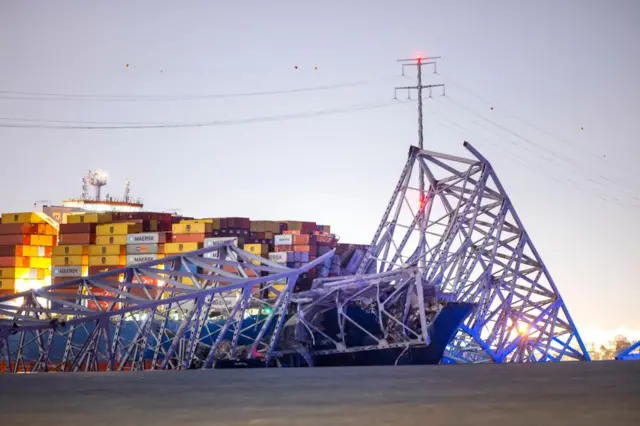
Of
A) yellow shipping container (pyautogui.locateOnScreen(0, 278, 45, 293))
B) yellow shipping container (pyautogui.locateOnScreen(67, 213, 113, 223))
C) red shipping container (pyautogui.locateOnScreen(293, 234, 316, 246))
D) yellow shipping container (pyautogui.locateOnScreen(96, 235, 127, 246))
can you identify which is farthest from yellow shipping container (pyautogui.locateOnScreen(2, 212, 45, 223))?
red shipping container (pyautogui.locateOnScreen(293, 234, 316, 246))

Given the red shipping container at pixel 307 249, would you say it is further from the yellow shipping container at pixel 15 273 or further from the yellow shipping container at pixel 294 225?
the yellow shipping container at pixel 15 273

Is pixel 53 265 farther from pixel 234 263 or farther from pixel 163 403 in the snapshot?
pixel 163 403

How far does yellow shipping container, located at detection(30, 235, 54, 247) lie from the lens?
141 metres

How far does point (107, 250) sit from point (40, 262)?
15800mm

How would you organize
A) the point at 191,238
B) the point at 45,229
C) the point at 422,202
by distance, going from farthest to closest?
the point at 45,229
the point at 191,238
the point at 422,202

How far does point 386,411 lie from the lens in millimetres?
16062

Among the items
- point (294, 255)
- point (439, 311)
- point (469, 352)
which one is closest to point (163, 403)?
point (439, 311)

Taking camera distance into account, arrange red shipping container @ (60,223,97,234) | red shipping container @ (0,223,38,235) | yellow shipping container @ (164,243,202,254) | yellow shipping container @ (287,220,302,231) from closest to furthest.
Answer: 1. yellow shipping container @ (164,243,202,254)
2. yellow shipping container @ (287,220,302,231)
3. red shipping container @ (60,223,97,234)
4. red shipping container @ (0,223,38,235)

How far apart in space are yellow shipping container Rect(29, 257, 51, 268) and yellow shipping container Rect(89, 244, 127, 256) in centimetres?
1195

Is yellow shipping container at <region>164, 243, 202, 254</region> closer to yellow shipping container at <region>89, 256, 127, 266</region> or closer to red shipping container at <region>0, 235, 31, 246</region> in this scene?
yellow shipping container at <region>89, 256, 127, 266</region>

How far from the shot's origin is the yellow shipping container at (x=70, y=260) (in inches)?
5281

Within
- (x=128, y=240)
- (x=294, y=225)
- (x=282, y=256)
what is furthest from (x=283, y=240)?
(x=128, y=240)

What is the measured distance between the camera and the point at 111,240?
13162cm

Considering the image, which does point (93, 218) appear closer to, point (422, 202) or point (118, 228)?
point (118, 228)
